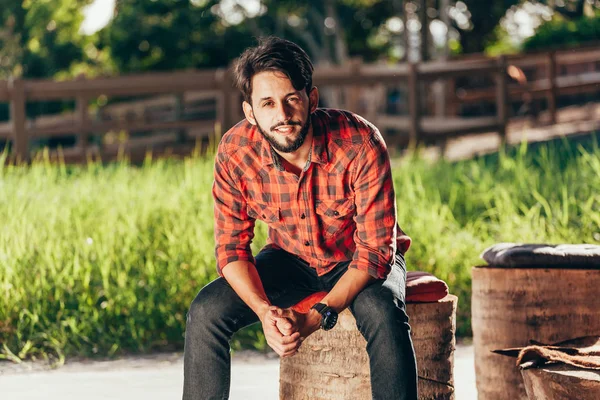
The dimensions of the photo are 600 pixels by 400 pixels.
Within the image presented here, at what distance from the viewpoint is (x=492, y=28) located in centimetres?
2498

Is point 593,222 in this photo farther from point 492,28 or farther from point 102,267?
point 492,28

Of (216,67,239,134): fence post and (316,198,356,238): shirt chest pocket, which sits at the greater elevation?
(216,67,239,134): fence post

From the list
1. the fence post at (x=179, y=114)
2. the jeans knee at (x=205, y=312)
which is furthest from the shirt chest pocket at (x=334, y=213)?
the fence post at (x=179, y=114)

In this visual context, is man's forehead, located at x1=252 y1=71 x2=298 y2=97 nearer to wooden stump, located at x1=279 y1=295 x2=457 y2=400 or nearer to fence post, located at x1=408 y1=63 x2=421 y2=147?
wooden stump, located at x1=279 y1=295 x2=457 y2=400

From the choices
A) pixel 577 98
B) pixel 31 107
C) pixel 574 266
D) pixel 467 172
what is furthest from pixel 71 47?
pixel 574 266

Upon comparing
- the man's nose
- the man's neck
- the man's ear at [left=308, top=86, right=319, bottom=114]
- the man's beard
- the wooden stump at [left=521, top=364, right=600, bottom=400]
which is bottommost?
the wooden stump at [left=521, top=364, right=600, bottom=400]

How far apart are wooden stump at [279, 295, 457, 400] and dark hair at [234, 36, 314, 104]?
77 centimetres

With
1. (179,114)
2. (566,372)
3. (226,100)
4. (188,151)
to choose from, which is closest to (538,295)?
(566,372)

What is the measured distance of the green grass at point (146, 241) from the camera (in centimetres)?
560

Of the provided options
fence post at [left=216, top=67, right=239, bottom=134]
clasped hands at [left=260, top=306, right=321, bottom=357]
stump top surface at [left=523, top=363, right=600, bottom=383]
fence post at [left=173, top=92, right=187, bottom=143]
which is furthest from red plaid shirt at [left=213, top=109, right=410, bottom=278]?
fence post at [left=173, top=92, right=187, bottom=143]

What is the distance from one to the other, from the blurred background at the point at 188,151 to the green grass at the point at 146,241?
0.02 m

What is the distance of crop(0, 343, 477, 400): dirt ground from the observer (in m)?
4.54

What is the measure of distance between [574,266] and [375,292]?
1089 millimetres

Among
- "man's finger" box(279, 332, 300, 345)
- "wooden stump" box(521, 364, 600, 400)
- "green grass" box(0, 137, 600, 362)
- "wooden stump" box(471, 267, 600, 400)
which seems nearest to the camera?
"wooden stump" box(521, 364, 600, 400)
